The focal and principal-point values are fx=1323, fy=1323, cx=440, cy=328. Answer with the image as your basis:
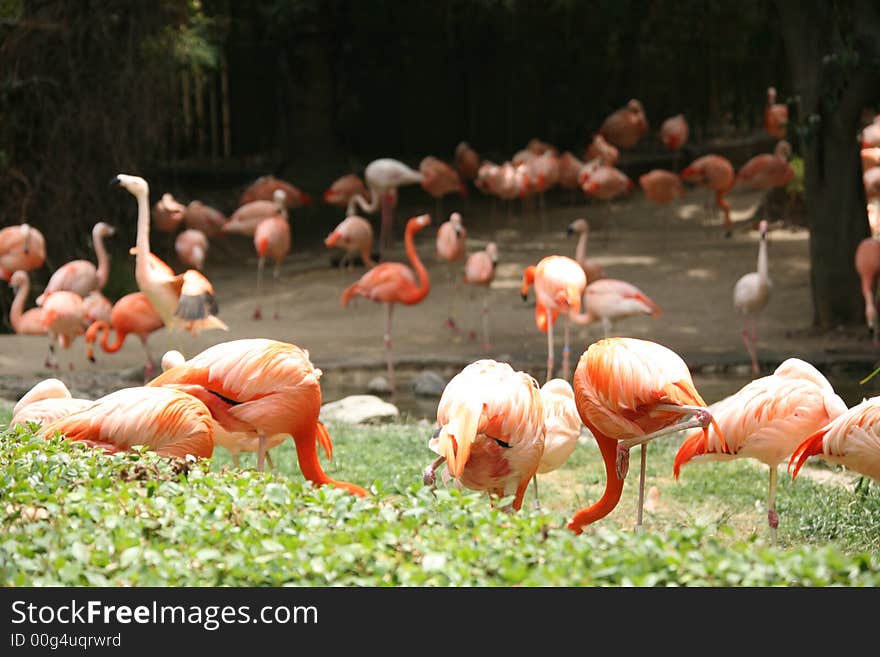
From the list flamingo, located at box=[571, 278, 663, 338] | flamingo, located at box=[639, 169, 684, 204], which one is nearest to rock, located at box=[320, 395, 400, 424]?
flamingo, located at box=[571, 278, 663, 338]

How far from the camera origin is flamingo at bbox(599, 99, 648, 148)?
17.3 metres

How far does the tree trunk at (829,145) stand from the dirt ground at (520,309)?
1.20ft

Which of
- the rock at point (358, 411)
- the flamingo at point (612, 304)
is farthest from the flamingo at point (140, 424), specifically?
the flamingo at point (612, 304)

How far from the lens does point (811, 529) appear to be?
525 centimetres

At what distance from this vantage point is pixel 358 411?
→ 7996mm

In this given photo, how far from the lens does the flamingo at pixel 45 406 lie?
5238mm

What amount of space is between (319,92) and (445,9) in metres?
2.21

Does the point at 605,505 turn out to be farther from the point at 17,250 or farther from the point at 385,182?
the point at 385,182

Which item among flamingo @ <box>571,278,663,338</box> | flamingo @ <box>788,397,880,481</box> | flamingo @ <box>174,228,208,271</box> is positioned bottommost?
flamingo @ <box>788,397,880,481</box>

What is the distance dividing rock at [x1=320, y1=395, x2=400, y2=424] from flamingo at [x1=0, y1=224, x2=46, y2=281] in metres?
4.23

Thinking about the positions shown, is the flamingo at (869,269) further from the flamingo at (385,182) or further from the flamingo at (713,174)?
the flamingo at (385,182)

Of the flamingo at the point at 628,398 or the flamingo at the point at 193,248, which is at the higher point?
the flamingo at the point at 193,248

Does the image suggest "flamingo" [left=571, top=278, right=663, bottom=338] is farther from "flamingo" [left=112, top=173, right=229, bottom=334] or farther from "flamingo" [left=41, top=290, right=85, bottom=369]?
"flamingo" [left=41, top=290, right=85, bottom=369]
